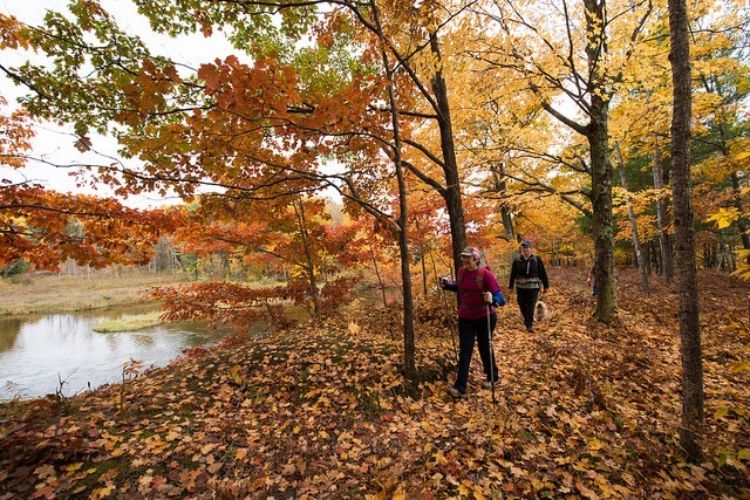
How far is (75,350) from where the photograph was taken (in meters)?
15.6

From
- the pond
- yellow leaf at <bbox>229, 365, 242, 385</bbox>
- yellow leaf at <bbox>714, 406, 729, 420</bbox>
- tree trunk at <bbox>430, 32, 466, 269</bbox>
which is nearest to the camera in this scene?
yellow leaf at <bbox>714, 406, 729, 420</bbox>

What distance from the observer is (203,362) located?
6.09 m

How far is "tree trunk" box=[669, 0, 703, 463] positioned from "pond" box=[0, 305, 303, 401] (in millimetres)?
11964

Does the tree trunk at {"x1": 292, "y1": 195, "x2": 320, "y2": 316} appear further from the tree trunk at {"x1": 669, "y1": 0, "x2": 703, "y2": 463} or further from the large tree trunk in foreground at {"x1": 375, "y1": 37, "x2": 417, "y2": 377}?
the tree trunk at {"x1": 669, "y1": 0, "x2": 703, "y2": 463}

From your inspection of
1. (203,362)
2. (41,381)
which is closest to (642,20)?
(203,362)

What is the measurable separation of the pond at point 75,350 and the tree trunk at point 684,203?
11964 millimetres

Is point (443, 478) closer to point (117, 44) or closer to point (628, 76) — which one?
point (117, 44)

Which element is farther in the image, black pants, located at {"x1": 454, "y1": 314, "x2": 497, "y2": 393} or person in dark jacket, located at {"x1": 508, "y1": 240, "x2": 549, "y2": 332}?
person in dark jacket, located at {"x1": 508, "y1": 240, "x2": 549, "y2": 332}

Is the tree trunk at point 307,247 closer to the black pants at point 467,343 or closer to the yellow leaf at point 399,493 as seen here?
the black pants at point 467,343

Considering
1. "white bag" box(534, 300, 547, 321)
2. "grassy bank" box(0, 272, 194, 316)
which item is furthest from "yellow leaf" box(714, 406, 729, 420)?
"grassy bank" box(0, 272, 194, 316)

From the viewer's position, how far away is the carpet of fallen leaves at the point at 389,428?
9.71 ft

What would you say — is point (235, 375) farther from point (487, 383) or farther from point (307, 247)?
point (307, 247)

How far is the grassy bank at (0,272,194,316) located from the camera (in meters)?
28.9

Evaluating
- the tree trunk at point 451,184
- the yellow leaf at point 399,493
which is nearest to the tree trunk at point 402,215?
the tree trunk at point 451,184
